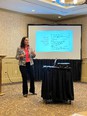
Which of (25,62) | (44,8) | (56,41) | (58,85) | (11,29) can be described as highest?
(44,8)

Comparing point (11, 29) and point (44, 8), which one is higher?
point (44, 8)

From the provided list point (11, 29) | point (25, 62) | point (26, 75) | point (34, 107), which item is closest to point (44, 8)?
point (11, 29)

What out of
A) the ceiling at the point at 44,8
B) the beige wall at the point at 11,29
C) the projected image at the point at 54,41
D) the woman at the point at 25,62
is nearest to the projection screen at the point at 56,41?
the projected image at the point at 54,41

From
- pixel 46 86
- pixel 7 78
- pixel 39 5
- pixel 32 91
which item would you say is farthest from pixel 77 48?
pixel 46 86

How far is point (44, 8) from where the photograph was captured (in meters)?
6.52

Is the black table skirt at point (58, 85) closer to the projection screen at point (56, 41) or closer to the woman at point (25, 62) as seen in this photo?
the woman at point (25, 62)

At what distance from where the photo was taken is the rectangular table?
3932mm

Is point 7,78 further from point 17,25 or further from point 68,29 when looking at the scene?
point 68,29

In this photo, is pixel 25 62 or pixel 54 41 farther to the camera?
pixel 54 41

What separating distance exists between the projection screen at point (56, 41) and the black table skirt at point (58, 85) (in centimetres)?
357

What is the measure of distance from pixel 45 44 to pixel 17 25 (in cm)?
124

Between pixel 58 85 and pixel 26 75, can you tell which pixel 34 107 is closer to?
pixel 58 85

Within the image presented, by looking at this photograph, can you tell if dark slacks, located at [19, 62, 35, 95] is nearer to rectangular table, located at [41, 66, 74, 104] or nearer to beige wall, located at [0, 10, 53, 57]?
rectangular table, located at [41, 66, 74, 104]

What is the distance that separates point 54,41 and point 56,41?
7 centimetres
